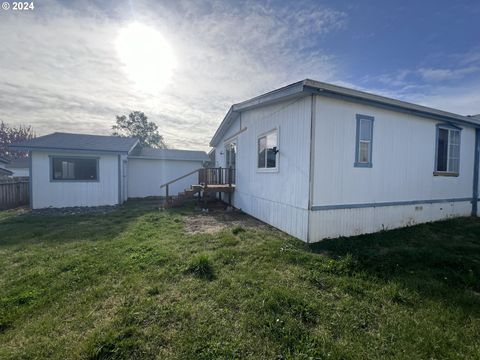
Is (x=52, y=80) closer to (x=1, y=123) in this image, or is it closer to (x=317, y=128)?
(x=317, y=128)

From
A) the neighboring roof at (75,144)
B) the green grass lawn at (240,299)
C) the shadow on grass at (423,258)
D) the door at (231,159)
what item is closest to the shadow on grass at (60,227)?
the green grass lawn at (240,299)

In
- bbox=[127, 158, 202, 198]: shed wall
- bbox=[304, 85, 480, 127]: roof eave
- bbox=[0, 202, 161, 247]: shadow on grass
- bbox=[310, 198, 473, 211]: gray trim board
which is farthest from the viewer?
bbox=[127, 158, 202, 198]: shed wall

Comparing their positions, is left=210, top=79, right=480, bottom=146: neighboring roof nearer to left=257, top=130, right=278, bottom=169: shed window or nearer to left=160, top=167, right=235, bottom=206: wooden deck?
left=257, top=130, right=278, bottom=169: shed window

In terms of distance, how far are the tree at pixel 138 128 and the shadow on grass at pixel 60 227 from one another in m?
26.5

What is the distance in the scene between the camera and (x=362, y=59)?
6.90 meters

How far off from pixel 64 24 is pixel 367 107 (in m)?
8.19

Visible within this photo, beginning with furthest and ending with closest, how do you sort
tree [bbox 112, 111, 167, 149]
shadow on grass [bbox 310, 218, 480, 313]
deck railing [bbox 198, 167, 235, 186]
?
1. tree [bbox 112, 111, 167, 149]
2. deck railing [bbox 198, 167, 235, 186]
3. shadow on grass [bbox 310, 218, 480, 313]

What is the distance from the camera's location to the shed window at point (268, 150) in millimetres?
6565

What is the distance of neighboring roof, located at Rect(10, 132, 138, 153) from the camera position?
9.92m

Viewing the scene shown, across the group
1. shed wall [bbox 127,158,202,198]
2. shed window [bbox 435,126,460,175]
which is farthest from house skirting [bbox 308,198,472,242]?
shed wall [bbox 127,158,202,198]

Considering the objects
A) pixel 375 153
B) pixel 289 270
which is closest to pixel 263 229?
pixel 289 270

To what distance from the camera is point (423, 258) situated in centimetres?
411

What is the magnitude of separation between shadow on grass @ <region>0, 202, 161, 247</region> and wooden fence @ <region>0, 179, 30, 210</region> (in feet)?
7.68

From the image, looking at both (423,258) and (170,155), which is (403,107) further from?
(170,155)
